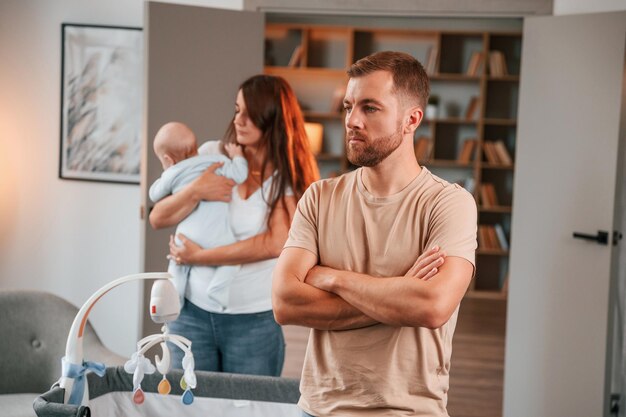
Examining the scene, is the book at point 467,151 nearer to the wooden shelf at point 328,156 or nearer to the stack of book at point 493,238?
the stack of book at point 493,238

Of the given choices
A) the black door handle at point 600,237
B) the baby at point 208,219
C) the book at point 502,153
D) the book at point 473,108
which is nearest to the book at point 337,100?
the book at point 473,108

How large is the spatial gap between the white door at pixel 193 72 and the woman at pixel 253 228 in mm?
1115

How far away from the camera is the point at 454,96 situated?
809 cm

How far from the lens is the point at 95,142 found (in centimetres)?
446

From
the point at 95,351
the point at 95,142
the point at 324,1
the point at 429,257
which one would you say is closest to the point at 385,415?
the point at 429,257

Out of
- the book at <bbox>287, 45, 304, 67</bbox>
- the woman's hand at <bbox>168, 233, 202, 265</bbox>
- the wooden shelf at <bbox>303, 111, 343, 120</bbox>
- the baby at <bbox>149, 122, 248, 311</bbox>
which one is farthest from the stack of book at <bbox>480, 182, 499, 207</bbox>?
the woman's hand at <bbox>168, 233, 202, 265</bbox>

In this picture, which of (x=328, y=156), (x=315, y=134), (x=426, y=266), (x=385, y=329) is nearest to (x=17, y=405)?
(x=385, y=329)

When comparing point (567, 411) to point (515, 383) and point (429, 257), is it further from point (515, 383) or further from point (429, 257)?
point (429, 257)

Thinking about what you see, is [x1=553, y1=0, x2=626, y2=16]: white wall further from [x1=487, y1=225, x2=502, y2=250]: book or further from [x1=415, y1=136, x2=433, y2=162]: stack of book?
[x1=487, y1=225, x2=502, y2=250]: book

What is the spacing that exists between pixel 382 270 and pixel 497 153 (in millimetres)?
6427

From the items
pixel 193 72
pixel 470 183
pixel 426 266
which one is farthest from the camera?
pixel 470 183

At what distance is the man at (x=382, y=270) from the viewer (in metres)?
1.64

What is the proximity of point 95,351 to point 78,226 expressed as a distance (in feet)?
4.87

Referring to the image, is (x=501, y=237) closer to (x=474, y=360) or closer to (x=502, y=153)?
(x=502, y=153)
